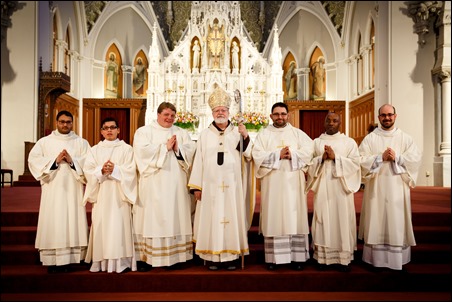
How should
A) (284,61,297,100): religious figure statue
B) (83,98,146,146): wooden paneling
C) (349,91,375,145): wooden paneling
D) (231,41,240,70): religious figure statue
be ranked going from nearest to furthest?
(349,91,375,145): wooden paneling, (231,41,240,70): religious figure statue, (83,98,146,146): wooden paneling, (284,61,297,100): religious figure statue

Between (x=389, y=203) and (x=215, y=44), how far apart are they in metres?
11.7

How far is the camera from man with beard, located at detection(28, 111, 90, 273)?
477cm

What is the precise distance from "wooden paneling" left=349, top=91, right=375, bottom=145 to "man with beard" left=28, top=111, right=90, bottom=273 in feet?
35.2

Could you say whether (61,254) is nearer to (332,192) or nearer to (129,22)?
(332,192)

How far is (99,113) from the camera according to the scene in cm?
1689

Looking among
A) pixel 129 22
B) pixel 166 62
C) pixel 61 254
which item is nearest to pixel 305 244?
pixel 61 254

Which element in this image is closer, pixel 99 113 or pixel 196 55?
pixel 196 55

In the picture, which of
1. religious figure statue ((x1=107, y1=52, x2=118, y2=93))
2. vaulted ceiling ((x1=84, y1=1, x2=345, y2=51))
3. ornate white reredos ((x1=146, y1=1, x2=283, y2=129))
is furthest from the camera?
vaulted ceiling ((x1=84, y1=1, x2=345, y2=51))

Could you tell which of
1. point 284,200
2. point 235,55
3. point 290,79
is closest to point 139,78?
point 235,55

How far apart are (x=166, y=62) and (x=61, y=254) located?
11.7 m

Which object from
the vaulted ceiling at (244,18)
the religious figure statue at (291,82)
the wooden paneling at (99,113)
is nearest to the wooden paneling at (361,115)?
the religious figure statue at (291,82)

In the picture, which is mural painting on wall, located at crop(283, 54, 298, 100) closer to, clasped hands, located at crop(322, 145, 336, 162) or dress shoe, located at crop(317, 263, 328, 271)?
clasped hands, located at crop(322, 145, 336, 162)

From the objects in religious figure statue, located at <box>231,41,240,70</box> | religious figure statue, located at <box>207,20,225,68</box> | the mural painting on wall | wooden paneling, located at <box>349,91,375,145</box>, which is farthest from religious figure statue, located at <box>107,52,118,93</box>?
wooden paneling, located at <box>349,91,375,145</box>

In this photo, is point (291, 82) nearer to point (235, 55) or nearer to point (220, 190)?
point (235, 55)
